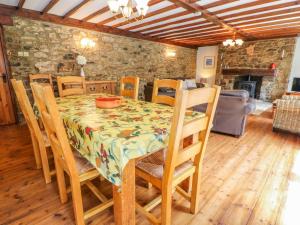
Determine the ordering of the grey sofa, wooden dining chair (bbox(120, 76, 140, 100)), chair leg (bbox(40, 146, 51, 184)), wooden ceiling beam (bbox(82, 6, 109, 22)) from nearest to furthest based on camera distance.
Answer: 1. chair leg (bbox(40, 146, 51, 184))
2. wooden dining chair (bbox(120, 76, 140, 100))
3. the grey sofa
4. wooden ceiling beam (bbox(82, 6, 109, 22))

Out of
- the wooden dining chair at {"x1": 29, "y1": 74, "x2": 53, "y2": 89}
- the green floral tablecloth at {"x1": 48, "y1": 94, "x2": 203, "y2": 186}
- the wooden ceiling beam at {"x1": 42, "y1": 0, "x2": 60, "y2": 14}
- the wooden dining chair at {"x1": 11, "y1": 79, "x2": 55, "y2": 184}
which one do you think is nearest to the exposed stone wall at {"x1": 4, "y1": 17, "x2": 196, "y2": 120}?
the wooden dining chair at {"x1": 29, "y1": 74, "x2": 53, "y2": 89}

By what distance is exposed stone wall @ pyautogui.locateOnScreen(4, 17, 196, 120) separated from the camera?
3441mm

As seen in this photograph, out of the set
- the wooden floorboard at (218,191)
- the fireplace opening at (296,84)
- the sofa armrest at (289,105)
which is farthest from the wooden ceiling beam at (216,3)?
the fireplace opening at (296,84)

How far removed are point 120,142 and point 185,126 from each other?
357mm

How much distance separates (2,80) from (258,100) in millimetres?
7713

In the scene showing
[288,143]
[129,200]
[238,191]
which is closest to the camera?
[129,200]

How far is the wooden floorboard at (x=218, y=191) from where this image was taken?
4.54 feet

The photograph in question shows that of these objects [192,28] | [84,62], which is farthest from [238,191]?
[192,28]

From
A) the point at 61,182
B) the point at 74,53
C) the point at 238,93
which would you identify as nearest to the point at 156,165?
the point at 61,182

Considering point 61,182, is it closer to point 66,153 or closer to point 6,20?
point 66,153

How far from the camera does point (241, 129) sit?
300cm

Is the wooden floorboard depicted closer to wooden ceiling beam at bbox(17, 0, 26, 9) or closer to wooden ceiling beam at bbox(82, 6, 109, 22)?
wooden ceiling beam at bbox(17, 0, 26, 9)

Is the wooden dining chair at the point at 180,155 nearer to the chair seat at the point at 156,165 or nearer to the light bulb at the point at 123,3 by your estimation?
the chair seat at the point at 156,165

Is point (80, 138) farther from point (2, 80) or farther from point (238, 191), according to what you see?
point (2, 80)
